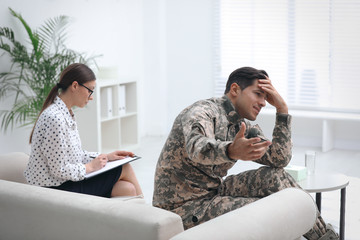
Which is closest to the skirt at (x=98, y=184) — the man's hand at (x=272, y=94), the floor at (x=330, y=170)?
the man's hand at (x=272, y=94)

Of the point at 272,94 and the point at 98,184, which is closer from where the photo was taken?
the point at 272,94

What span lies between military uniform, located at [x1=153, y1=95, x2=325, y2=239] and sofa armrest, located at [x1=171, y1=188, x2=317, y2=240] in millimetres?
267

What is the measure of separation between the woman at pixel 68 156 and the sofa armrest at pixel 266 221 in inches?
43.0

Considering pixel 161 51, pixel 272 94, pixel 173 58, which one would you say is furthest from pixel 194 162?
pixel 173 58

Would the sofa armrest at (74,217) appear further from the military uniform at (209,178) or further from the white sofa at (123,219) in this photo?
the military uniform at (209,178)

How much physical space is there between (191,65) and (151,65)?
1.76 feet

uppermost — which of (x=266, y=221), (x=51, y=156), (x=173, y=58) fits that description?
(x=173, y=58)

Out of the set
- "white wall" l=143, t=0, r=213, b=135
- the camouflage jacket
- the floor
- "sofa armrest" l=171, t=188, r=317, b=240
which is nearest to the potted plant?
the floor

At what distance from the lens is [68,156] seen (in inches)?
114

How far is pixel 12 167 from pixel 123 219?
A: 50.6 inches

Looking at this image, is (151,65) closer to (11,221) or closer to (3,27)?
(3,27)

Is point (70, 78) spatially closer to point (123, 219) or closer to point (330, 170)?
point (123, 219)

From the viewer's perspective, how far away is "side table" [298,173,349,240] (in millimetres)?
3166

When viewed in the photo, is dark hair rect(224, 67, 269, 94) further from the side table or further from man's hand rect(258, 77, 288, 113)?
the side table
